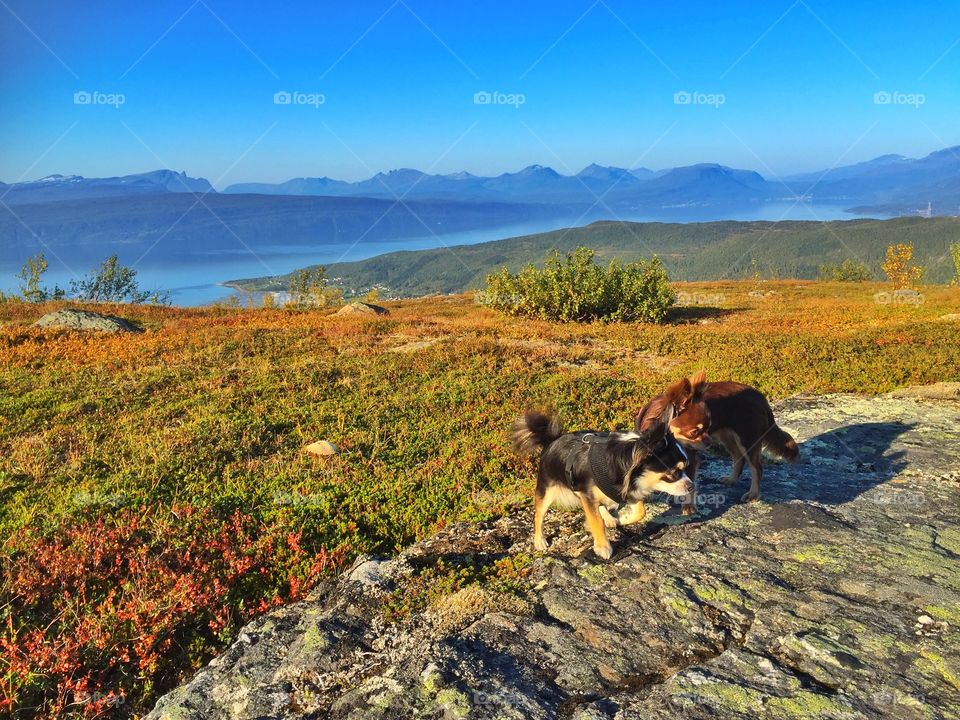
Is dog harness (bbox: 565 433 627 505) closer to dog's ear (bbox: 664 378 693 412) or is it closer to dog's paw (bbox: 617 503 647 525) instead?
dog's paw (bbox: 617 503 647 525)

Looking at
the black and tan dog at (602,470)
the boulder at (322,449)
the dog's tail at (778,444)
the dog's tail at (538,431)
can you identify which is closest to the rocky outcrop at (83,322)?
the boulder at (322,449)

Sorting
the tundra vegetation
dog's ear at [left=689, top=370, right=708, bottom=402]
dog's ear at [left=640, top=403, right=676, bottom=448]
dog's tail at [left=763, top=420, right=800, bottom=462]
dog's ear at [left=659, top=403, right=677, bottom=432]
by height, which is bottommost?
the tundra vegetation

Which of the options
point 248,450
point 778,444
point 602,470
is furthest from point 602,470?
point 248,450

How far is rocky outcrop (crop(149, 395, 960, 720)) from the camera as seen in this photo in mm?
3627

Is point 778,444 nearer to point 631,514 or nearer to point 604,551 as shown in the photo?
point 631,514

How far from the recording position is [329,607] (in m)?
5.21

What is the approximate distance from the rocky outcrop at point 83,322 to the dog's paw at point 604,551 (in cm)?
2114

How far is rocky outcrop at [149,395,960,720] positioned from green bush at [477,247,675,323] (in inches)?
845

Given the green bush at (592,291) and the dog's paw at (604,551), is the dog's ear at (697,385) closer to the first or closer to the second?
the dog's paw at (604,551)

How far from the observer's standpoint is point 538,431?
21.4ft

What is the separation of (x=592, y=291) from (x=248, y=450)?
20852mm

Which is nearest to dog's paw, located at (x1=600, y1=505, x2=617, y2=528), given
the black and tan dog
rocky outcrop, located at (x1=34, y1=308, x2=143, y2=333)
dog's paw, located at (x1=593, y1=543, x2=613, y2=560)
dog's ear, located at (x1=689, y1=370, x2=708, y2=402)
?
the black and tan dog

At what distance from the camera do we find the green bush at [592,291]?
91.3 feet

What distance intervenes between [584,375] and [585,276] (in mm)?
14553
